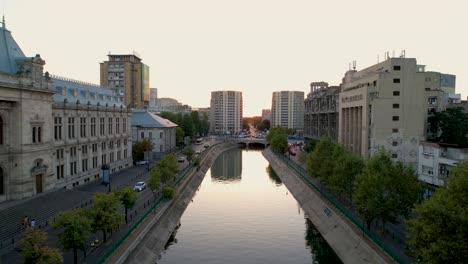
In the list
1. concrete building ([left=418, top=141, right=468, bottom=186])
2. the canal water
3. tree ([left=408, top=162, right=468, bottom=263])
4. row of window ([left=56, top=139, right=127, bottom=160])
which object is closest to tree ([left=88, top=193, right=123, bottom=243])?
the canal water

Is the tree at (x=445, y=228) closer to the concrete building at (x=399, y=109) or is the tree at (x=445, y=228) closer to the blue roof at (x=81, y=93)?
the concrete building at (x=399, y=109)

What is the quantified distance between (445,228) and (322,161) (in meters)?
37.3

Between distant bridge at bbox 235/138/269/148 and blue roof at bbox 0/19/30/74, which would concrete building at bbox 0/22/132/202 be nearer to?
blue roof at bbox 0/19/30/74

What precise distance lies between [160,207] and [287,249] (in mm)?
16122

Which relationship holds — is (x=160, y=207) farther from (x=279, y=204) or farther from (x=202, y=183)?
(x=202, y=183)

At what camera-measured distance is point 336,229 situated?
42406 millimetres

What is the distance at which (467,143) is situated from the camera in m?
62.0

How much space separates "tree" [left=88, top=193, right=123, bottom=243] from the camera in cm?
3095

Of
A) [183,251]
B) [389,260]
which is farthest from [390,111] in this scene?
[183,251]

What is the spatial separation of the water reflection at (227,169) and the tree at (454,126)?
142ft

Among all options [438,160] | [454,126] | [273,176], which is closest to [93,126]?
[273,176]

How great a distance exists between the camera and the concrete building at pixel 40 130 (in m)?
42.0

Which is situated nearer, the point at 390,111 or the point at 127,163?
the point at 390,111

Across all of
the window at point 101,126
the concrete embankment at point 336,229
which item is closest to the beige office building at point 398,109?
the concrete embankment at point 336,229
